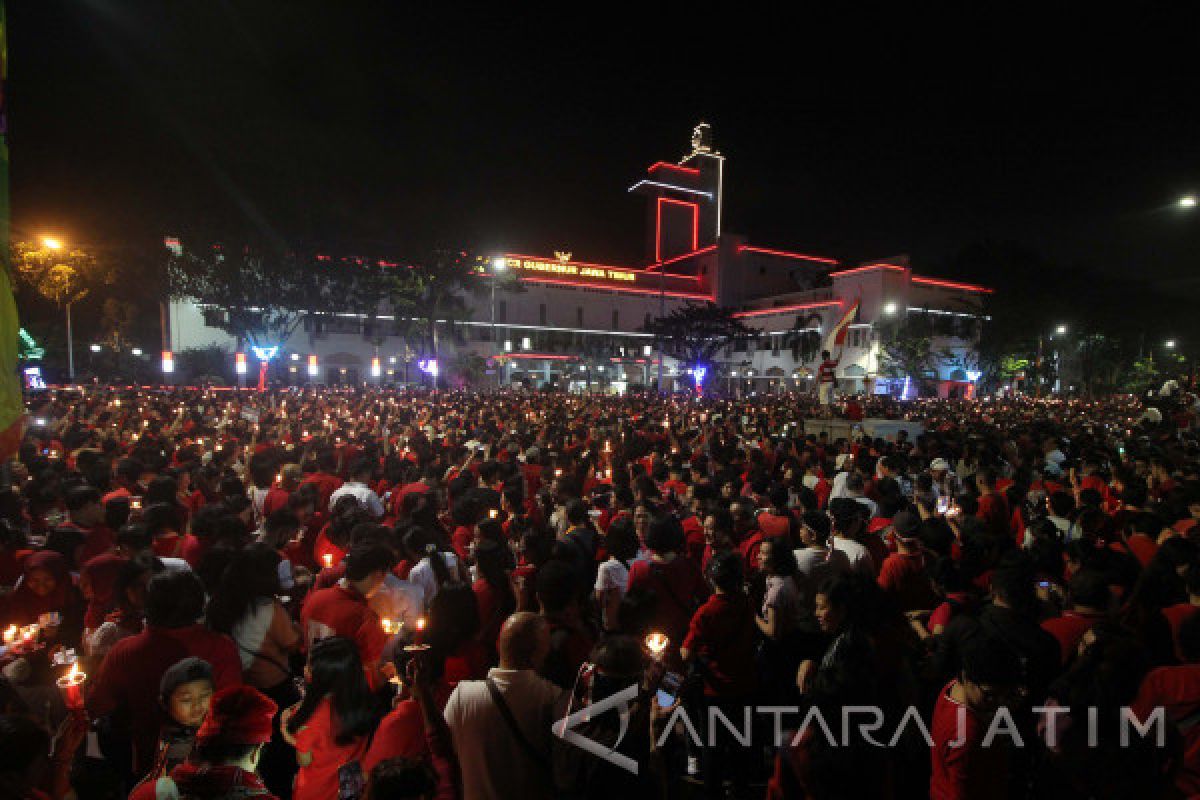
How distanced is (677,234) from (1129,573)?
76857mm

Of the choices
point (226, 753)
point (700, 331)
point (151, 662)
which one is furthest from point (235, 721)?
point (700, 331)

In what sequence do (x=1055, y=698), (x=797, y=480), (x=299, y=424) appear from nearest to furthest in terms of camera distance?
(x=1055, y=698) < (x=797, y=480) < (x=299, y=424)

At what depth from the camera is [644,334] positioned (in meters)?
62.5

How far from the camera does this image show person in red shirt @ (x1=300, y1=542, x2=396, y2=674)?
332 cm

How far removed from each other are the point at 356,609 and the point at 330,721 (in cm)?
97

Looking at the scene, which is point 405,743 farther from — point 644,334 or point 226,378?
point 644,334

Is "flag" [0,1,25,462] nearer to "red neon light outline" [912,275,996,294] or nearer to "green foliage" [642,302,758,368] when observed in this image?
"green foliage" [642,302,758,368]

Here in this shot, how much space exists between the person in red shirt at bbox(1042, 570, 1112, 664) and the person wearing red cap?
3.78 meters

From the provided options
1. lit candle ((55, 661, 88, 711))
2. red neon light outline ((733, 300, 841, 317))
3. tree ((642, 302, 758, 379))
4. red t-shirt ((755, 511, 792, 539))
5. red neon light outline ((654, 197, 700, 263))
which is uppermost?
red neon light outline ((654, 197, 700, 263))

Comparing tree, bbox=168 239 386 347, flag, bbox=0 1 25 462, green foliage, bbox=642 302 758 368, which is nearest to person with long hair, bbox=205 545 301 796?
flag, bbox=0 1 25 462

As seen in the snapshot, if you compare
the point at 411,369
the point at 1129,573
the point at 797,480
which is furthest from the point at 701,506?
the point at 411,369

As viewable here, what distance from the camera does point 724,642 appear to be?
145 inches

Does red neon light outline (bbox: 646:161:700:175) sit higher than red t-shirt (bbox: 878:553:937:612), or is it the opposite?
red neon light outline (bbox: 646:161:700:175)

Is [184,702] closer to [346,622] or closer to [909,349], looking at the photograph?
[346,622]
